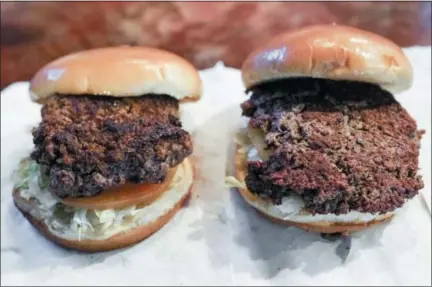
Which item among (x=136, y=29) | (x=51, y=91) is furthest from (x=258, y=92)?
(x=136, y=29)

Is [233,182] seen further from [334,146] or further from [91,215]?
[91,215]

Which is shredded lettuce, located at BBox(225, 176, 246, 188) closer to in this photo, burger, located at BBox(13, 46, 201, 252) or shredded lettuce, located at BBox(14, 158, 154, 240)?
burger, located at BBox(13, 46, 201, 252)

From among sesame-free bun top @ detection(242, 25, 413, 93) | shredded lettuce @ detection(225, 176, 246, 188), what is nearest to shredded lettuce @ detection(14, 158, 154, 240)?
shredded lettuce @ detection(225, 176, 246, 188)

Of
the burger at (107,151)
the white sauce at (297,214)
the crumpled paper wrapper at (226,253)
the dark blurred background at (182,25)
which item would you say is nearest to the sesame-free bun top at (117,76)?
the burger at (107,151)

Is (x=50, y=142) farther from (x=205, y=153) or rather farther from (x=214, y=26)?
(x=214, y=26)

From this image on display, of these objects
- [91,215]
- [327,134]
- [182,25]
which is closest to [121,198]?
[91,215]
